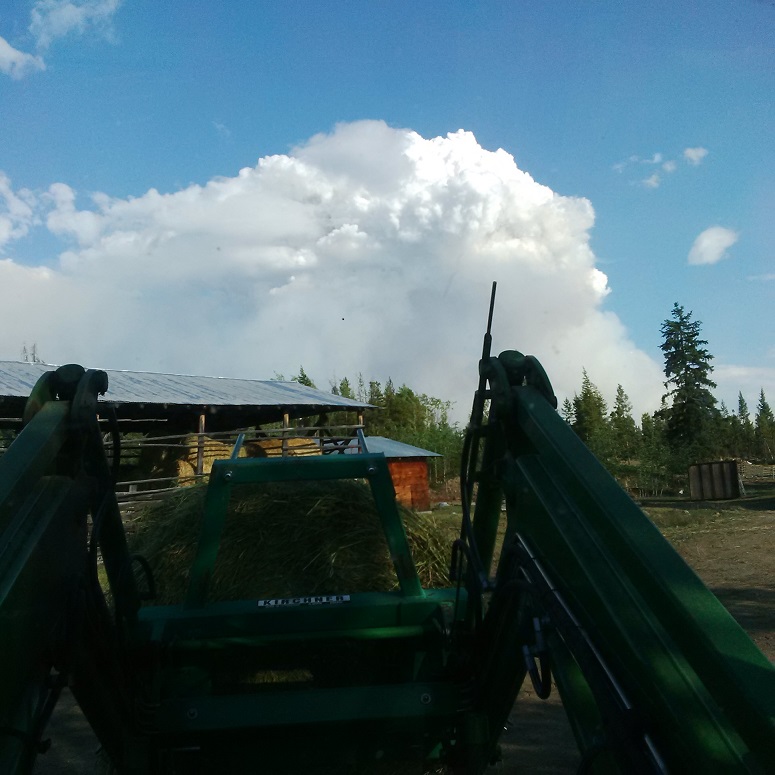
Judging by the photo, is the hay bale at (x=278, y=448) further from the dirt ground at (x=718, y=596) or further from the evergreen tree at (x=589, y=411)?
the evergreen tree at (x=589, y=411)

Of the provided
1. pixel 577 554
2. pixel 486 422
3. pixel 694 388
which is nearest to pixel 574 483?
pixel 577 554

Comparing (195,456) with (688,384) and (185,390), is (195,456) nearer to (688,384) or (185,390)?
(185,390)

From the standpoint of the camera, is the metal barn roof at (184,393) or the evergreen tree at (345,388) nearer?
the metal barn roof at (184,393)

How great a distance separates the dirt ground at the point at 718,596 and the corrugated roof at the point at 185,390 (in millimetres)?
8989

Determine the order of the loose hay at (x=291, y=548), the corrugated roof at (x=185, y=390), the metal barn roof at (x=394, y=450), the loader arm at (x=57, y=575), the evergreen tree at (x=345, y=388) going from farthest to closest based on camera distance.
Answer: the evergreen tree at (x=345, y=388)
the metal barn roof at (x=394, y=450)
the corrugated roof at (x=185, y=390)
the loose hay at (x=291, y=548)
the loader arm at (x=57, y=575)

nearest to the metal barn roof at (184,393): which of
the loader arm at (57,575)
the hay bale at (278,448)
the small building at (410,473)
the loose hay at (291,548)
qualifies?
the hay bale at (278,448)

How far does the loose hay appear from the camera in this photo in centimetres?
345

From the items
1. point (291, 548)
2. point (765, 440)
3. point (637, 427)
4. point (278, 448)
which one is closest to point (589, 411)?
point (637, 427)

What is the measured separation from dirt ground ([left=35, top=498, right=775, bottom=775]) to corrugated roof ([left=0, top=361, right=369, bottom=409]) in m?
→ 8.99

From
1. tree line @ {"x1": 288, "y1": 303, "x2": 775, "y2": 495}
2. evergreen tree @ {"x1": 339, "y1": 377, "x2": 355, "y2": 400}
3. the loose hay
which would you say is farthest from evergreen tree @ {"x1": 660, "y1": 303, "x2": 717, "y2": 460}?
the loose hay

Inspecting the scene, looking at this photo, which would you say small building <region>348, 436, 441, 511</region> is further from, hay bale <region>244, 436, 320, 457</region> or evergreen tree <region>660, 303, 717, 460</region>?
evergreen tree <region>660, 303, 717, 460</region>

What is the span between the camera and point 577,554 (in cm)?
191

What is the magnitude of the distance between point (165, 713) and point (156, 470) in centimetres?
1743

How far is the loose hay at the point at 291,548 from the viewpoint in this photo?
11.3 feet
